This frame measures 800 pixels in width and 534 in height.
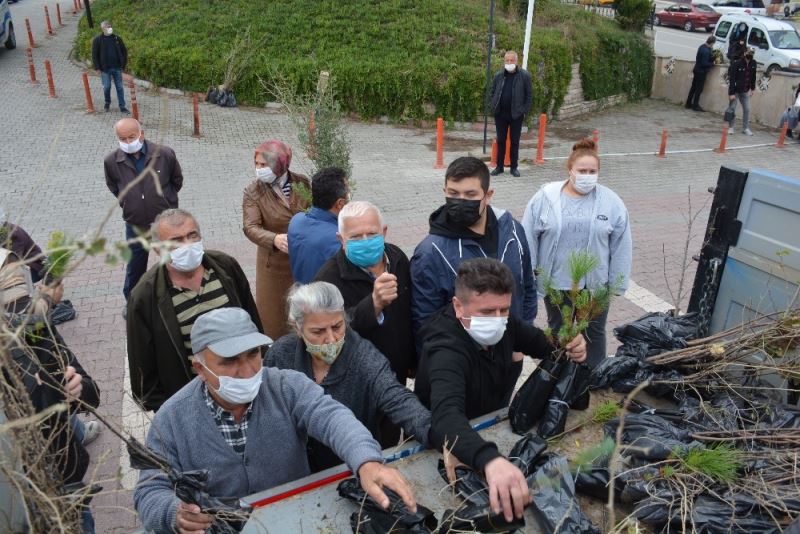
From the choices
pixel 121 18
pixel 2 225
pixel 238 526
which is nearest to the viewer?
pixel 238 526

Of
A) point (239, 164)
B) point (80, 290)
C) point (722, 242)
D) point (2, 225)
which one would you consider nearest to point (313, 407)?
point (2, 225)

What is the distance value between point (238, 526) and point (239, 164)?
10.6m

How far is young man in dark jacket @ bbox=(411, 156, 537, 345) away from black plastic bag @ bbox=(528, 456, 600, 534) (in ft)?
4.12

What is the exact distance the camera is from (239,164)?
12047 millimetres

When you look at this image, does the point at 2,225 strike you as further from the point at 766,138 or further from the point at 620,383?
the point at 766,138

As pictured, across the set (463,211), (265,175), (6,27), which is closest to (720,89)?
(265,175)

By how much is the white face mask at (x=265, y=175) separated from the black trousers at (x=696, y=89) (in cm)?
1606

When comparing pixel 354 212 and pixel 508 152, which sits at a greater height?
pixel 354 212

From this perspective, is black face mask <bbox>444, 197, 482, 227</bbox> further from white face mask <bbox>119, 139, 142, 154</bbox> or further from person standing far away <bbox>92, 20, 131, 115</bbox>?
person standing far away <bbox>92, 20, 131, 115</bbox>

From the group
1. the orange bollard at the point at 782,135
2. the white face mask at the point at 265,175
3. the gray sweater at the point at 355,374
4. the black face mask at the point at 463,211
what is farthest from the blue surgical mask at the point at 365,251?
the orange bollard at the point at 782,135

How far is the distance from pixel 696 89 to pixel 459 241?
56.0 ft

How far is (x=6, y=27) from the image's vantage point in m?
20.0

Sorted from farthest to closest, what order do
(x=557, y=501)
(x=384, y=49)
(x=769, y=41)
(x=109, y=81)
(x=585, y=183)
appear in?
(x=769, y=41)
(x=384, y=49)
(x=109, y=81)
(x=585, y=183)
(x=557, y=501)

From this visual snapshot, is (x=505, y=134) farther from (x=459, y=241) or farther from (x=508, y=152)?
(x=459, y=241)
